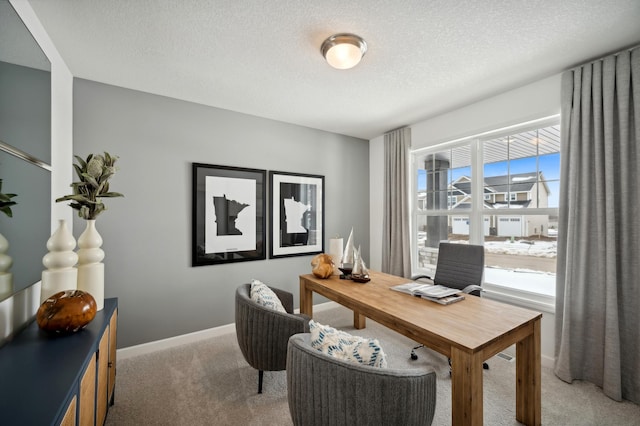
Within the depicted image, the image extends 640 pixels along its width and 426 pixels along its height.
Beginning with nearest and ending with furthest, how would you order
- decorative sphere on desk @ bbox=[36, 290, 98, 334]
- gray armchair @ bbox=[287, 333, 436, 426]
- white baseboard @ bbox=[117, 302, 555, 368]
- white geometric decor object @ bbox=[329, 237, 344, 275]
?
gray armchair @ bbox=[287, 333, 436, 426], decorative sphere on desk @ bbox=[36, 290, 98, 334], white baseboard @ bbox=[117, 302, 555, 368], white geometric decor object @ bbox=[329, 237, 344, 275]

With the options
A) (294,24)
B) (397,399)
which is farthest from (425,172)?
(397,399)

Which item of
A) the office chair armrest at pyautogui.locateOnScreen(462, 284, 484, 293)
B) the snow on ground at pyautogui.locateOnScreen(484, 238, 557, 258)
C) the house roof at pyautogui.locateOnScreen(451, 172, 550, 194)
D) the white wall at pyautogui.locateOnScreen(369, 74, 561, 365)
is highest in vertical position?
the white wall at pyautogui.locateOnScreen(369, 74, 561, 365)

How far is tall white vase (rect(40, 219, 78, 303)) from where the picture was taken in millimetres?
1474

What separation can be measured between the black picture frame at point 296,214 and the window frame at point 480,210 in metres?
1.31

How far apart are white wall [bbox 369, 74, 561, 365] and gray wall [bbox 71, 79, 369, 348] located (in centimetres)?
161

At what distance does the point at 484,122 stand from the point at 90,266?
3672 millimetres

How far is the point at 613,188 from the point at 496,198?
0.96 meters

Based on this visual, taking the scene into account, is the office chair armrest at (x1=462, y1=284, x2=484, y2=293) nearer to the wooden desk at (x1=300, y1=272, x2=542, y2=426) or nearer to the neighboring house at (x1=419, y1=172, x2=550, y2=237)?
the wooden desk at (x1=300, y1=272, x2=542, y2=426)

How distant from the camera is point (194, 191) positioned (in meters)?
2.92

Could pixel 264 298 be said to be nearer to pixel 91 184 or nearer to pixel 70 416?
pixel 70 416

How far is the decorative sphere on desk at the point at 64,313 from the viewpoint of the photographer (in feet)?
4.27

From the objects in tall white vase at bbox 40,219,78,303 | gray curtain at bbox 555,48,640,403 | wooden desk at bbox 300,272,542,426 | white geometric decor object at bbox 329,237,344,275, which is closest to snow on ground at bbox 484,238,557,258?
gray curtain at bbox 555,48,640,403

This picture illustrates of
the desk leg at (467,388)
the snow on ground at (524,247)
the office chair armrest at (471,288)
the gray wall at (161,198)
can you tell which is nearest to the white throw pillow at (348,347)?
the desk leg at (467,388)

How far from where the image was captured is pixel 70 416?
97cm
